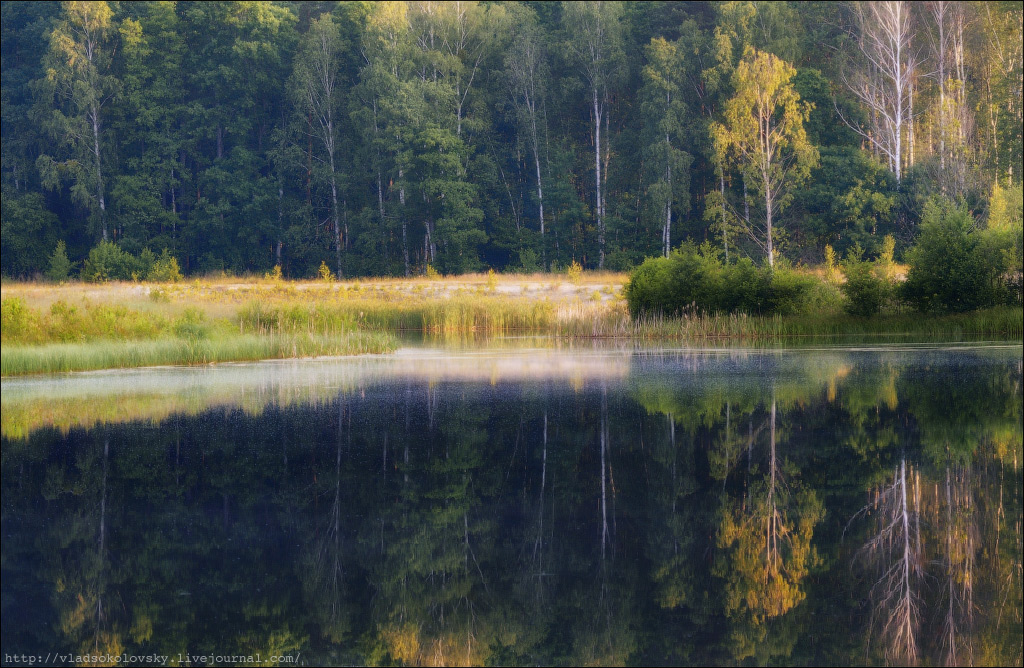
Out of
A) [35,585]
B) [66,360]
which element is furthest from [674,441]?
[66,360]

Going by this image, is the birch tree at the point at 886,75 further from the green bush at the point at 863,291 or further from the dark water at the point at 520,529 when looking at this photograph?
the dark water at the point at 520,529

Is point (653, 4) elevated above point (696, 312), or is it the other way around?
point (653, 4)

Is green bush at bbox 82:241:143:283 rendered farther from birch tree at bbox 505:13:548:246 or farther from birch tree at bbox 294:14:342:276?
birch tree at bbox 505:13:548:246

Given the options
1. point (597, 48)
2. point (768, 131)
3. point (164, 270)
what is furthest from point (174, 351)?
point (597, 48)

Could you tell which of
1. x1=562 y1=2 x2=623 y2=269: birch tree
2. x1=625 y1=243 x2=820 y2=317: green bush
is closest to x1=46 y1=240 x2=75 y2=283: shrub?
x1=562 y1=2 x2=623 y2=269: birch tree

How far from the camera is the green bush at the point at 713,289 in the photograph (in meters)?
31.6

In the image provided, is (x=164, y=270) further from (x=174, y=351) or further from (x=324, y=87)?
(x=174, y=351)

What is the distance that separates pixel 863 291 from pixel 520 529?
25.0 meters

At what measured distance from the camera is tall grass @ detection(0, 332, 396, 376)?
20.6 metres

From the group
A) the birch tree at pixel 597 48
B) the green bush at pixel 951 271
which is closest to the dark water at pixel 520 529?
the green bush at pixel 951 271

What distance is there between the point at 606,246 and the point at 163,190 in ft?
82.1

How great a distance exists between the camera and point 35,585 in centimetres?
696

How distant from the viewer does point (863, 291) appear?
3084 cm

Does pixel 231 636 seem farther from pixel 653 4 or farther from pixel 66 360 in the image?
pixel 653 4
